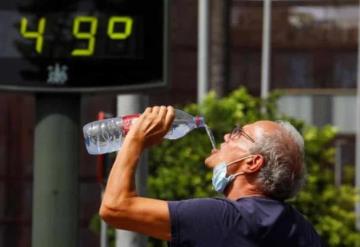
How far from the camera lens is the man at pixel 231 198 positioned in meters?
3.70

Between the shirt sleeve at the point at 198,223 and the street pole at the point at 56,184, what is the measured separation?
366cm

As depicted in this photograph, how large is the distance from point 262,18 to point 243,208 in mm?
22703

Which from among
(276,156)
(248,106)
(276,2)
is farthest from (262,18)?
(276,156)

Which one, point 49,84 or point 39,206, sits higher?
point 49,84

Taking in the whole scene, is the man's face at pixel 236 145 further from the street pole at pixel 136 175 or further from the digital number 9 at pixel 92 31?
the street pole at pixel 136 175

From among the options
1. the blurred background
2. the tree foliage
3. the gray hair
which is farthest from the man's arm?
the blurred background

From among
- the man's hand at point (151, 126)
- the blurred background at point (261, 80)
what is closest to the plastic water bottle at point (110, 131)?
the man's hand at point (151, 126)

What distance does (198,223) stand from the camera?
370cm

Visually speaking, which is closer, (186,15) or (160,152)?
(160,152)

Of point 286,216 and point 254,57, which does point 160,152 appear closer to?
point 286,216

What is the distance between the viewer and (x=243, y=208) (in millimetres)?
3764

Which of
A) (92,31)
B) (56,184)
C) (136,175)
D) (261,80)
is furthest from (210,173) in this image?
(261,80)

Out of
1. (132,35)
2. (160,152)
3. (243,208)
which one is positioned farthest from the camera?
(160,152)

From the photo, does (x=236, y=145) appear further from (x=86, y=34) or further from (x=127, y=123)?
(x=86, y=34)
